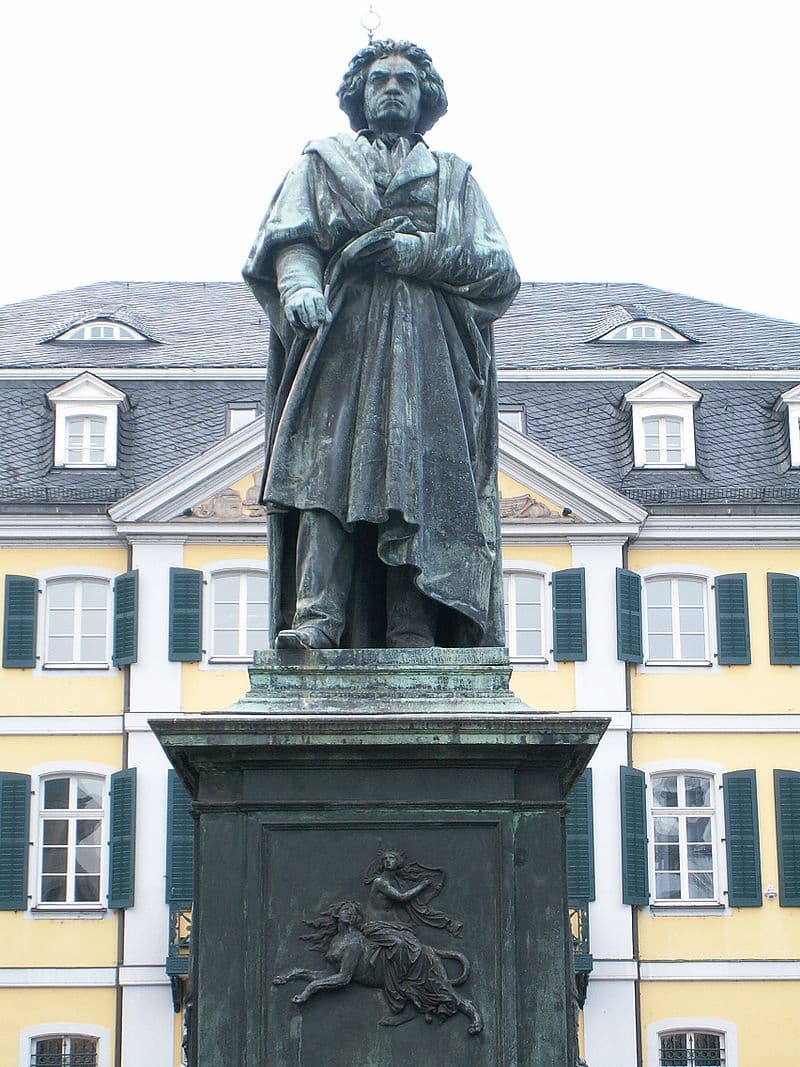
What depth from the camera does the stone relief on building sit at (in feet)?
17.7

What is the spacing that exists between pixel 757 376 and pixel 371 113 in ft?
83.8

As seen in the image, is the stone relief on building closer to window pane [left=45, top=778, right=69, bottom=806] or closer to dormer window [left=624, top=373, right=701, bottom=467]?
window pane [left=45, top=778, right=69, bottom=806]

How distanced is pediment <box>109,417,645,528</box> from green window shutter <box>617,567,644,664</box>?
2.91 feet

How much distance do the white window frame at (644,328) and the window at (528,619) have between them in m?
6.19

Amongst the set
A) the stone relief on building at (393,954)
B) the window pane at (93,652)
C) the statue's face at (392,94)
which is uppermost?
the window pane at (93,652)

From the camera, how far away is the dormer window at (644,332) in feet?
111

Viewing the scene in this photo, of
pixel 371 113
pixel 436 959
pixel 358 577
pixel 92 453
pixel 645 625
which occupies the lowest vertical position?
pixel 436 959

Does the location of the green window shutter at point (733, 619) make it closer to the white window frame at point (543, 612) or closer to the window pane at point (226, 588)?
the white window frame at point (543, 612)

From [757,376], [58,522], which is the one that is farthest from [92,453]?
[757,376]

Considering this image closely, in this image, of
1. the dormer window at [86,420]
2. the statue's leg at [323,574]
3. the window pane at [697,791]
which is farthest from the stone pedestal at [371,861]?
the dormer window at [86,420]

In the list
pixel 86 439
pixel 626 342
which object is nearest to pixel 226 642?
pixel 86 439

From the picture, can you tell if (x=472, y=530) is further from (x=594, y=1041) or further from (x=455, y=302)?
(x=594, y=1041)

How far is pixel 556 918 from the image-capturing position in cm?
551

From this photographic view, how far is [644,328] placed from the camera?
3400cm
